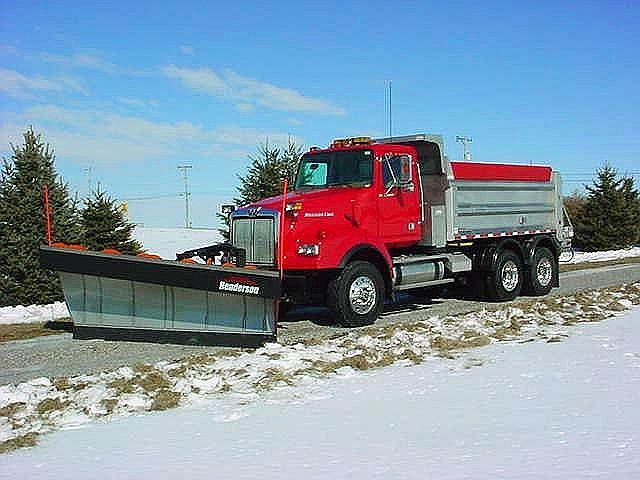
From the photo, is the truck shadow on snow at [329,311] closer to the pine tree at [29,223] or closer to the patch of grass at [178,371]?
the patch of grass at [178,371]

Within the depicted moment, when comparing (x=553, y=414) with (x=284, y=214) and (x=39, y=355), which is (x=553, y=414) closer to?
(x=284, y=214)

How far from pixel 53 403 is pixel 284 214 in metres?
4.14

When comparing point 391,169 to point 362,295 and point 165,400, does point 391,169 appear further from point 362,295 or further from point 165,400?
point 165,400

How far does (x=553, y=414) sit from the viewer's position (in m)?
5.32

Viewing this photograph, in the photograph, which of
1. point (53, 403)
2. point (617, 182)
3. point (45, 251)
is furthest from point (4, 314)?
point (617, 182)

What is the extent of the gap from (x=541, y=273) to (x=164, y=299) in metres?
8.40

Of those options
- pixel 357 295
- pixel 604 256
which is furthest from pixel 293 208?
pixel 604 256

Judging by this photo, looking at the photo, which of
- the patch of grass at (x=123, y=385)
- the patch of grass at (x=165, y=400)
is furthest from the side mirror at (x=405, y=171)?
the patch of grass at (x=165, y=400)

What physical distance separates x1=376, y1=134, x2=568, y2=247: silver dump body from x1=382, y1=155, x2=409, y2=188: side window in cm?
101

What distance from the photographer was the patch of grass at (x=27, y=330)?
33.4ft

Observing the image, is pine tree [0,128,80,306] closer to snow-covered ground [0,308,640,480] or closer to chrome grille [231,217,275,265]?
chrome grille [231,217,275,265]

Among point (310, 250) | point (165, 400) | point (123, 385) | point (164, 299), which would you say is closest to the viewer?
point (165, 400)

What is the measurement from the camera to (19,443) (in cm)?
507

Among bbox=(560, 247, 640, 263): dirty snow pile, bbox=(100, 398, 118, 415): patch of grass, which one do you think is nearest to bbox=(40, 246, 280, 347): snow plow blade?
bbox=(100, 398, 118, 415): patch of grass
